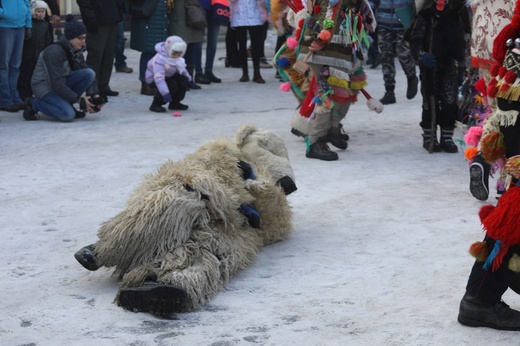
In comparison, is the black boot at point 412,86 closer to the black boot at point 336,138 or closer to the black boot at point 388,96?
the black boot at point 388,96

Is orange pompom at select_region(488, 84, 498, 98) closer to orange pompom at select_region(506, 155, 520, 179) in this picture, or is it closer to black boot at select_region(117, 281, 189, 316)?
orange pompom at select_region(506, 155, 520, 179)

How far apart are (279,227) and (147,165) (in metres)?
2.45

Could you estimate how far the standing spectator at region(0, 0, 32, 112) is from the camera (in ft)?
32.6

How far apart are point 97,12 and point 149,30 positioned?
2.83ft

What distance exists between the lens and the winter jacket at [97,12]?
36.1 feet

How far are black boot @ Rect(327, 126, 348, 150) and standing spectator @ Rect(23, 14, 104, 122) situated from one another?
2.76 meters

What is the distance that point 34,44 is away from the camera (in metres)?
10.6

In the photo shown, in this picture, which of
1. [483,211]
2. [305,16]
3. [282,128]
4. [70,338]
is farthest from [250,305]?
[282,128]

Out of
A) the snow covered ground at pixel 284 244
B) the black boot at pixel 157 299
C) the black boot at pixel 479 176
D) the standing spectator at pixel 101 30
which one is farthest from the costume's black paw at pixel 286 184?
the standing spectator at pixel 101 30

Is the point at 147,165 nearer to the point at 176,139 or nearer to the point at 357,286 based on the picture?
the point at 176,139

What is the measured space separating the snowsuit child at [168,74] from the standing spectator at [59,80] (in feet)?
2.54

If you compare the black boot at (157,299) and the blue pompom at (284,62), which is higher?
the blue pompom at (284,62)

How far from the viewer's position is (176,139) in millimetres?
8969

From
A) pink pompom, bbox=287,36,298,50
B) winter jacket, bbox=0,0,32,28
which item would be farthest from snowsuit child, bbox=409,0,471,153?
winter jacket, bbox=0,0,32,28
